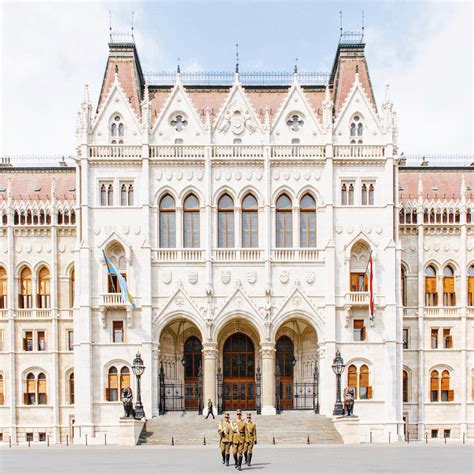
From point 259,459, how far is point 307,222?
22.5 meters

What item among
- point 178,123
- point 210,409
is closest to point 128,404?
point 210,409

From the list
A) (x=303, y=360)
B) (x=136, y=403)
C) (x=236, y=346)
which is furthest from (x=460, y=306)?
(x=136, y=403)

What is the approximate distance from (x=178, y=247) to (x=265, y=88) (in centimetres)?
1491

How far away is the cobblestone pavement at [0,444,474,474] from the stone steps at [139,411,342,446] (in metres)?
3.19

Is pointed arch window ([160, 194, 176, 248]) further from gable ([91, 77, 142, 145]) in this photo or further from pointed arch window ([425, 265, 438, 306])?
pointed arch window ([425, 265, 438, 306])

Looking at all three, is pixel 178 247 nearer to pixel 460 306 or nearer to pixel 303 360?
pixel 303 360

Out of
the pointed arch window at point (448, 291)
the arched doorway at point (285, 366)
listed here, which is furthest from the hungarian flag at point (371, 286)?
the pointed arch window at point (448, 291)

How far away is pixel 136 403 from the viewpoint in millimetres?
50812

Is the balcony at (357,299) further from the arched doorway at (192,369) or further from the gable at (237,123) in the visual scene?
the gable at (237,123)

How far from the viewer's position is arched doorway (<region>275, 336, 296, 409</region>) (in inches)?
2301

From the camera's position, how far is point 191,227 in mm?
56344

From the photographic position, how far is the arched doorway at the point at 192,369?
58.5 meters

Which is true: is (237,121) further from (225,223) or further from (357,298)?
(357,298)

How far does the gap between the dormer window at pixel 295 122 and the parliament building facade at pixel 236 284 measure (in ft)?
0.33
